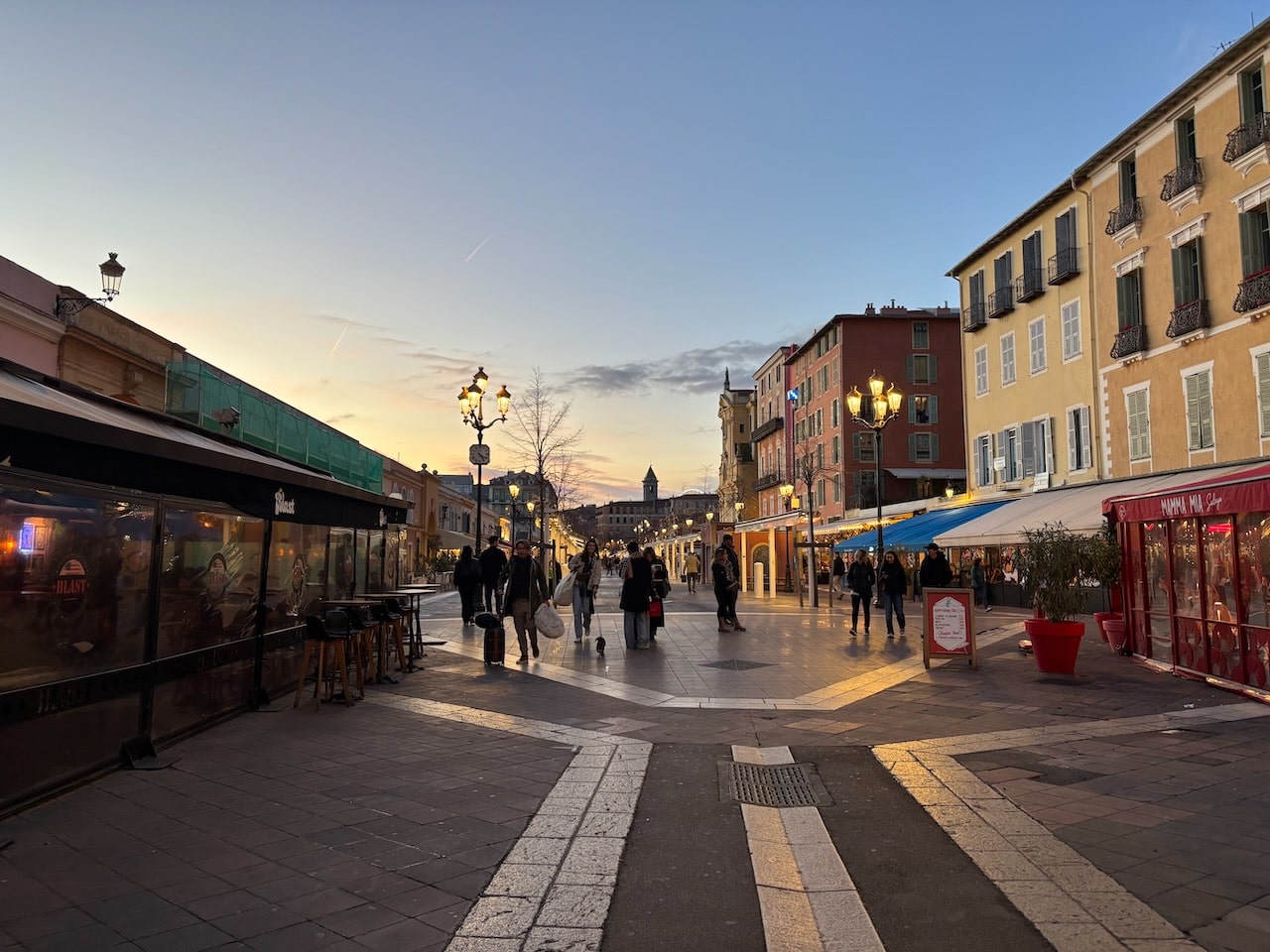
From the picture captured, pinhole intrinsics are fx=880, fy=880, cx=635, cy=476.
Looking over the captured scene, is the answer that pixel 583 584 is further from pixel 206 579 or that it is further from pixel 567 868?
pixel 567 868

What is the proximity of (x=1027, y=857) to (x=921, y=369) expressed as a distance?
45.6 metres

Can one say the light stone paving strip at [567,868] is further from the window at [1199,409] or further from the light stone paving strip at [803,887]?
the window at [1199,409]

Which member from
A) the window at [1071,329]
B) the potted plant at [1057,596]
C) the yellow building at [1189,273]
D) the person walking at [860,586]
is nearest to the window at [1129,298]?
the yellow building at [1189,273]

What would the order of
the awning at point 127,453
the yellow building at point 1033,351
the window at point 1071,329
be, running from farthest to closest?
the window at point 1071,329
the yellow building at point 1033,351
the awning at point 127,453

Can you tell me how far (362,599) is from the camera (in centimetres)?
1081

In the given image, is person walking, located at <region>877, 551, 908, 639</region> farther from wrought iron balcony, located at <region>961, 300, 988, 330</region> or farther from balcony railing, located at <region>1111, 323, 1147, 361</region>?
wrought iron balcony, located at <region>961, 300, 988, 330</region>

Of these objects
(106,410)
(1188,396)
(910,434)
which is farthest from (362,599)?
(910,434)

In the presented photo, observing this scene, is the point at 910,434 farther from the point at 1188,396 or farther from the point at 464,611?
the point at 464,611

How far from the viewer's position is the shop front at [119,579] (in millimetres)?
5195

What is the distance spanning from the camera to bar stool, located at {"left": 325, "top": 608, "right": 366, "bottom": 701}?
908 centimetres

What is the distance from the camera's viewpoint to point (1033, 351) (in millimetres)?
26422

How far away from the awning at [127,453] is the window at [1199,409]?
1780 cm

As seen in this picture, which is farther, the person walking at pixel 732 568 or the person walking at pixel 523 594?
the person walking at pixel 732 568

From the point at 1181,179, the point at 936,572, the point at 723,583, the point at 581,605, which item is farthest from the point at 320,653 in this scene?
the point at 1181,179
